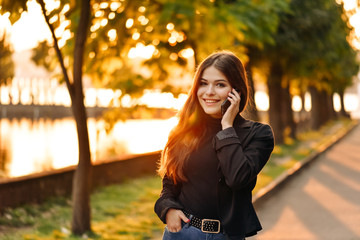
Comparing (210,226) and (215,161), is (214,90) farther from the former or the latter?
(210,226)

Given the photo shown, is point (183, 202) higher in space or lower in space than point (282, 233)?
higher

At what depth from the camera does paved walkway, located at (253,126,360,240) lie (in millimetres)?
7699

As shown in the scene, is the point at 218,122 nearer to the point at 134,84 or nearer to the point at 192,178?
the point at 192,178

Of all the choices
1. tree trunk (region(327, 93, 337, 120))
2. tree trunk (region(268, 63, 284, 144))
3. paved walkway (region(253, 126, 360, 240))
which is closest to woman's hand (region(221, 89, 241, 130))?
paved walkway (region(253, 126, 360, 240))

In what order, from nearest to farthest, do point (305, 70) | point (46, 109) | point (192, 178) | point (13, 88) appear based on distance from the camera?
point (192, 178)
point (305, 70)
point (46, 109)
point (13, 88)

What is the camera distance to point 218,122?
283 cm

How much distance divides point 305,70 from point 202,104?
61.2ft

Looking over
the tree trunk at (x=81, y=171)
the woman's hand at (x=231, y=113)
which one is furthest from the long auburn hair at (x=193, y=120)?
the tree trunk at (x=81, y=171)

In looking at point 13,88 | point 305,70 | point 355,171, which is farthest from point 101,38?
point 13,88

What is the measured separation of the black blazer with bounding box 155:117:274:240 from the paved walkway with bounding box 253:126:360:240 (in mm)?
4691

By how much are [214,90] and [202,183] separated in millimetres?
441

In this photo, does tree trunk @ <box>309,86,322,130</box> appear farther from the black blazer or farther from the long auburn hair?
the black blazer

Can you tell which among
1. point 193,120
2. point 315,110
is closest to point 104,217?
point 193,120

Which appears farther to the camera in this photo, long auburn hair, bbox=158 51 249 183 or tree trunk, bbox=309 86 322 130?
tree trunk, bbox=309 86 322 130
